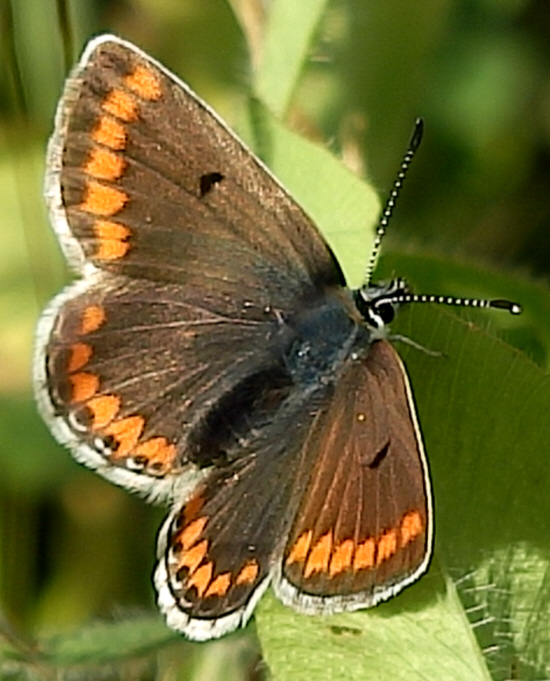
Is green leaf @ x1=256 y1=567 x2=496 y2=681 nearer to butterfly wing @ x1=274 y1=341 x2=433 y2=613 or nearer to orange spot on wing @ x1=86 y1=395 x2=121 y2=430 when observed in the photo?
butterfly wing @ x1=274 y1=341 x2=433 y2=613

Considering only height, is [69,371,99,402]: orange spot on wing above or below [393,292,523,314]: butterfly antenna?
below

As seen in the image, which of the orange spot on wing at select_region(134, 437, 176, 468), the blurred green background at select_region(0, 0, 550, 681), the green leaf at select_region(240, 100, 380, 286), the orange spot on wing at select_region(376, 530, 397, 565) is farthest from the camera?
the blurred green background at select_region(0, 0, 550, 681)

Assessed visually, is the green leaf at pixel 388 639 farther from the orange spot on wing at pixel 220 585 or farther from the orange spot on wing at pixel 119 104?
the orange spot on wing at pixel 119 104

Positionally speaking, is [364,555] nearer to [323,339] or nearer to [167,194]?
[323,339]

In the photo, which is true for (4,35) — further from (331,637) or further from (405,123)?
(331,637)

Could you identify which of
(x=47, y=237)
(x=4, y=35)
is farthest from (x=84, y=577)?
(x=4, y=35)

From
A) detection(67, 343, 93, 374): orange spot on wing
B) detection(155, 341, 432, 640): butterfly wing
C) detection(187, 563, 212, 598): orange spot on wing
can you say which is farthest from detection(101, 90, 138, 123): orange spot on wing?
detection(187, 563, 212, 598): orange spot on wing
